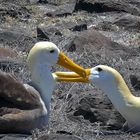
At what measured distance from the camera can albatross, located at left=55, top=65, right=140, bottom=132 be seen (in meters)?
6.71

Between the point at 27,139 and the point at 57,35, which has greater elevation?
the point at 27,139

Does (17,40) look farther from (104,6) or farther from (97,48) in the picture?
(104,6)

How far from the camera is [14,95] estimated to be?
6.13 metres

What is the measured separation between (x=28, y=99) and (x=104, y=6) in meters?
7.78

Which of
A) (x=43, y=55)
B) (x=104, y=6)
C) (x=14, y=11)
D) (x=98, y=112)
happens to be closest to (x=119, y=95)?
(x=98, y=112)

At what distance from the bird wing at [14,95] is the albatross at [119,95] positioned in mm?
659

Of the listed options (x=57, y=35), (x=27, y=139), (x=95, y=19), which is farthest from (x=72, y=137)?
(x=95, y=19)

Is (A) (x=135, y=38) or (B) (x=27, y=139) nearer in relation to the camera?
(B) (x=27, y=139)

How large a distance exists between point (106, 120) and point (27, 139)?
1.00 m

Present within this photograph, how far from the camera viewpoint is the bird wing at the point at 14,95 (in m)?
6.10

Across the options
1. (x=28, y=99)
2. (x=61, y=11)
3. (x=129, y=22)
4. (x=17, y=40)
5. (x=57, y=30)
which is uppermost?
(x=28, y=99)

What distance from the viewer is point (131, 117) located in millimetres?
6719

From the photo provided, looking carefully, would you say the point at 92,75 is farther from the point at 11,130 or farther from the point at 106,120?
the point at 11,130

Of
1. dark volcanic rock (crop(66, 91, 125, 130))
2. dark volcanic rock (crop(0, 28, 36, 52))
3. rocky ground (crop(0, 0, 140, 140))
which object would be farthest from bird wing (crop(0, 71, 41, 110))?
dark volcanic rock (crop(0, 28, 36, 52))
